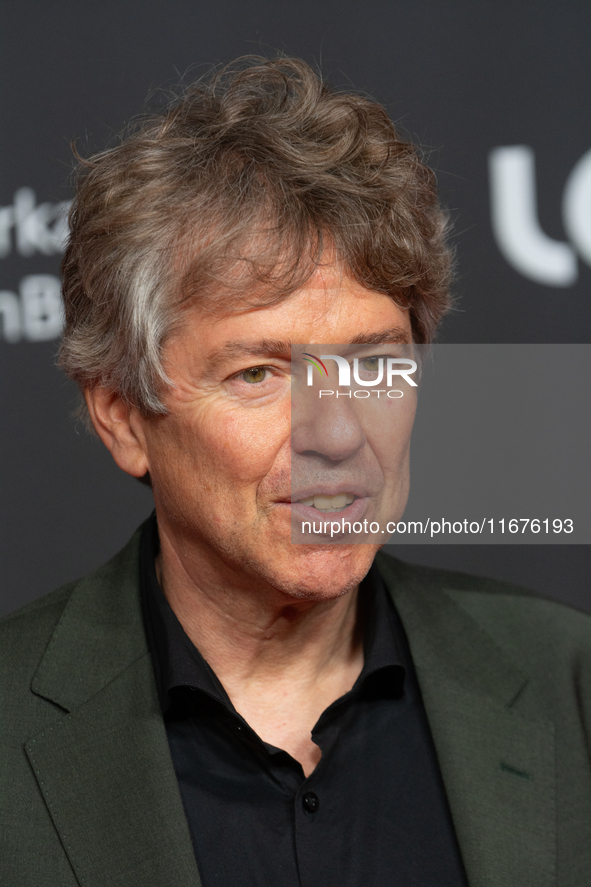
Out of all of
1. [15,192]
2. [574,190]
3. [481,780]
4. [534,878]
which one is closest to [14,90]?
[15,192]

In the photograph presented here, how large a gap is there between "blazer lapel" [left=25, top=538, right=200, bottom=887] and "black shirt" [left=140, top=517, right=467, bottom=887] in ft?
0.16

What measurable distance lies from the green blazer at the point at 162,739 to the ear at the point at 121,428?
0.61 feet

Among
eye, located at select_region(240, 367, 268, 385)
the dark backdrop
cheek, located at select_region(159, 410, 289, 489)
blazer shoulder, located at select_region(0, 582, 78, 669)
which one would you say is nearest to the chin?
cheek, located at select_region(159, 410, 289, 489)

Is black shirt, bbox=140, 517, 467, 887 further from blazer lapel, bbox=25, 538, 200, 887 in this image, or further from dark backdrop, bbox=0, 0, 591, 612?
dark backdrop, bbox=0, 0, 591, 612

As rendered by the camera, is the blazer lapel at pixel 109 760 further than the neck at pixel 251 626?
No

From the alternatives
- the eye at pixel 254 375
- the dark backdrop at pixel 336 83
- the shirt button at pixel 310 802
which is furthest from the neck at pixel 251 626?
the dark backdrop at pixel 336 83

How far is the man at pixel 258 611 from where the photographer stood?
4.53ft

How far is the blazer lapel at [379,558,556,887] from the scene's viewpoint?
1430mm

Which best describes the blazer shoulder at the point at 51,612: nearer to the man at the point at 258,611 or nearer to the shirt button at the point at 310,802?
the man at the point at 258,611

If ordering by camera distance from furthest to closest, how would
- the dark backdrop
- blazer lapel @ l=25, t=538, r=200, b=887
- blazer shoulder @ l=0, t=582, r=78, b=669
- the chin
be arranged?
the dark backdrop → blazer shoulder @ l=0, t=582, r=78, b=669 → the chin → blazer lapel @ l=25, t=538, r=200, b=887

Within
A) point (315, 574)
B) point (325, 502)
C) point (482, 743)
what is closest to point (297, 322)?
point (325, 502)

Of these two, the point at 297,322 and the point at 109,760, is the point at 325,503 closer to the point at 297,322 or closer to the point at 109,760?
the point at 297,322

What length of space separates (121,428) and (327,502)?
1.45 ft

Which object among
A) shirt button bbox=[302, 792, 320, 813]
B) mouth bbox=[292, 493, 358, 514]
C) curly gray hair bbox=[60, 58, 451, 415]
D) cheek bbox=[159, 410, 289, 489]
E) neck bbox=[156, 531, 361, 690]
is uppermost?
curly gray hair bbox=[60, 58, 451, 415]
